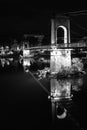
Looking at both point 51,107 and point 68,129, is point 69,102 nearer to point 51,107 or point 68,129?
point 51,107

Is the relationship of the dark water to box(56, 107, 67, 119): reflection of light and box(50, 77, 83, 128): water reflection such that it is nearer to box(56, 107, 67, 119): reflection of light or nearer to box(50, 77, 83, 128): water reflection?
box(50, 77, 83, 128): water reflection

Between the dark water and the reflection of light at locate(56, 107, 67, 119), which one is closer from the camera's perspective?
the dark water

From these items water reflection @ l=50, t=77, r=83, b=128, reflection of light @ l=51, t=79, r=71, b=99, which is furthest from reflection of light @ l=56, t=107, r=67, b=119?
reflection of light @ l=51, t=79, r=71, b=99

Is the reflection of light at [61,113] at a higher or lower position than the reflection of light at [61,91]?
higher

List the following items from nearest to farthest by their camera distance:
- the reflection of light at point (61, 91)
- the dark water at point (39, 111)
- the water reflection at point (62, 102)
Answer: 1. the dark water at point (39, 111)
2. the water reflection at point (62, 102)
3. the reflection of light at point (61, 91)

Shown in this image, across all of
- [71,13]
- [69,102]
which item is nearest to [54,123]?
[69,102]

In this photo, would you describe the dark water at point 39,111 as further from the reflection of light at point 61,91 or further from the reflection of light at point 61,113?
the reflection of light at point 61,91

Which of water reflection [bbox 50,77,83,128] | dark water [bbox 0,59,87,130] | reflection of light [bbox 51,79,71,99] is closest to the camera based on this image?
dark water [bbox 0,59,87,130]

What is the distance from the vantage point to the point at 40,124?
8.98m

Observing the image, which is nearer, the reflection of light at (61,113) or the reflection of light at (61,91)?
the reflection of light at (61,113)

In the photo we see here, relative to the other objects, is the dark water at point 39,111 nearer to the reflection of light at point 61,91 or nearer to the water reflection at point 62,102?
the water reflection at point 62,102

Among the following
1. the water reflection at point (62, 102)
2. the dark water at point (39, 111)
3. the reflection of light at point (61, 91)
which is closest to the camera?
the dark water at point (39, 111)

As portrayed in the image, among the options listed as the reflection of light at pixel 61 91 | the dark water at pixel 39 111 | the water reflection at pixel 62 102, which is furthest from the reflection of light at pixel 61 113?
the reflection of light at pixel 61 91

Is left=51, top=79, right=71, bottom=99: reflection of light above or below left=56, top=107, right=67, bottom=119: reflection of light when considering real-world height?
below
